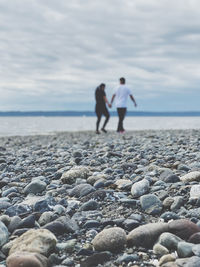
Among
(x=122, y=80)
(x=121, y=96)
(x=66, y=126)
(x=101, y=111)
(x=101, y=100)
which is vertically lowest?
(x=66, y=126)

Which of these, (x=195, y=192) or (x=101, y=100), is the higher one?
(x=101, y=100)

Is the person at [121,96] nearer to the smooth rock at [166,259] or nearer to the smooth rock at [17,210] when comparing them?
the smooth rock at [17,210]

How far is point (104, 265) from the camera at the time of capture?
7.77ft

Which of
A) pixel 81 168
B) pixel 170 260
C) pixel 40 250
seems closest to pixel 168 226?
pixel 170 260

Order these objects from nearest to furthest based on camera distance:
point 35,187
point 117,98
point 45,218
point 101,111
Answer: point 45,218
point 35,187
point 117,98
point 101,111

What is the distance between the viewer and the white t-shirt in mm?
16514

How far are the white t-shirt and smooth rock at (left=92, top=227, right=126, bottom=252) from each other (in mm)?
14085

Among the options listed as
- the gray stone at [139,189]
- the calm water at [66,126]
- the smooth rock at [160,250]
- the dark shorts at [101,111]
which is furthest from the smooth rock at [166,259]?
the calm water at [66,126]

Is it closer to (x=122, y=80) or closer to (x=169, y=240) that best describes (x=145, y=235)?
(x=169, y=240)

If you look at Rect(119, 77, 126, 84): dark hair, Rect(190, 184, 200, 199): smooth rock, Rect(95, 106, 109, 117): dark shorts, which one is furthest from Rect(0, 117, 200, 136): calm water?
Rect(190, 184, 200, 199): smooth rock

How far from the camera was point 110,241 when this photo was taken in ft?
8.41

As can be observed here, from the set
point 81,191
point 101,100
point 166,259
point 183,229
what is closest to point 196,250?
point 166,259

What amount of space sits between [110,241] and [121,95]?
558 inches

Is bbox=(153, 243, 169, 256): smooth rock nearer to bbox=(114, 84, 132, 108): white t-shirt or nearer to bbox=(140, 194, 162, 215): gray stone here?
bbox=(140, 194, 162, 215): gray stone
